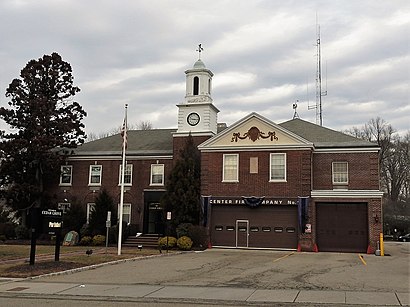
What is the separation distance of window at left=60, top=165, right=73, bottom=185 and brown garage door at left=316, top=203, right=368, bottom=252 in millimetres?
19316

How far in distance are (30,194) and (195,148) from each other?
12.8 metres

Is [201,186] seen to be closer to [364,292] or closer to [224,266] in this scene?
[224,266]

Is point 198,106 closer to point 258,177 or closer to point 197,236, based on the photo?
point 258,177

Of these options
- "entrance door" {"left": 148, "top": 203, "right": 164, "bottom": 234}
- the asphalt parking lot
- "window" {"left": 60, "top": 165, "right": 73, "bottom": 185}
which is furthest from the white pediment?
"window" {"left": 60, "top": 165, "right": 73, "bottom": 185}

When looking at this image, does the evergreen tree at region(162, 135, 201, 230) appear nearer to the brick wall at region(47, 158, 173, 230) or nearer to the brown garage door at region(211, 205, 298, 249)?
the brown garage door at region(211, 205, 298, 249)

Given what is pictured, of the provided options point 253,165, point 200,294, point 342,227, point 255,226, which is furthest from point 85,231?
point 200,294

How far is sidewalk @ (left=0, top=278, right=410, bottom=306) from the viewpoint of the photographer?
507 inches

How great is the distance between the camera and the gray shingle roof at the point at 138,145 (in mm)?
38938

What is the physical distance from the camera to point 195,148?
36.0m

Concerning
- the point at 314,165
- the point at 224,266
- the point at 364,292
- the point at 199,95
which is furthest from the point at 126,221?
the point at 364,292

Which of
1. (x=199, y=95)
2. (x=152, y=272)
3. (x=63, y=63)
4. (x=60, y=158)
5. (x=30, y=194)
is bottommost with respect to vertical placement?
(x=152, y=272)

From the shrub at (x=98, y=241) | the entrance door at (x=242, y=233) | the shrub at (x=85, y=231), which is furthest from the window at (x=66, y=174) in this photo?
the entrance door at (x=242, y=233)

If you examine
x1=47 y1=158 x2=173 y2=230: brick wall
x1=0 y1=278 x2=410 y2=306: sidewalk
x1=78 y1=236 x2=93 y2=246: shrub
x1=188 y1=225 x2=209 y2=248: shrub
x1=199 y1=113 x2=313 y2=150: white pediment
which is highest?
x1=199 y1=113 x2=313 y2=150: white pediment

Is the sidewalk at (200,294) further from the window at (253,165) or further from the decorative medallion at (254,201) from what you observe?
the window at (253,165)
